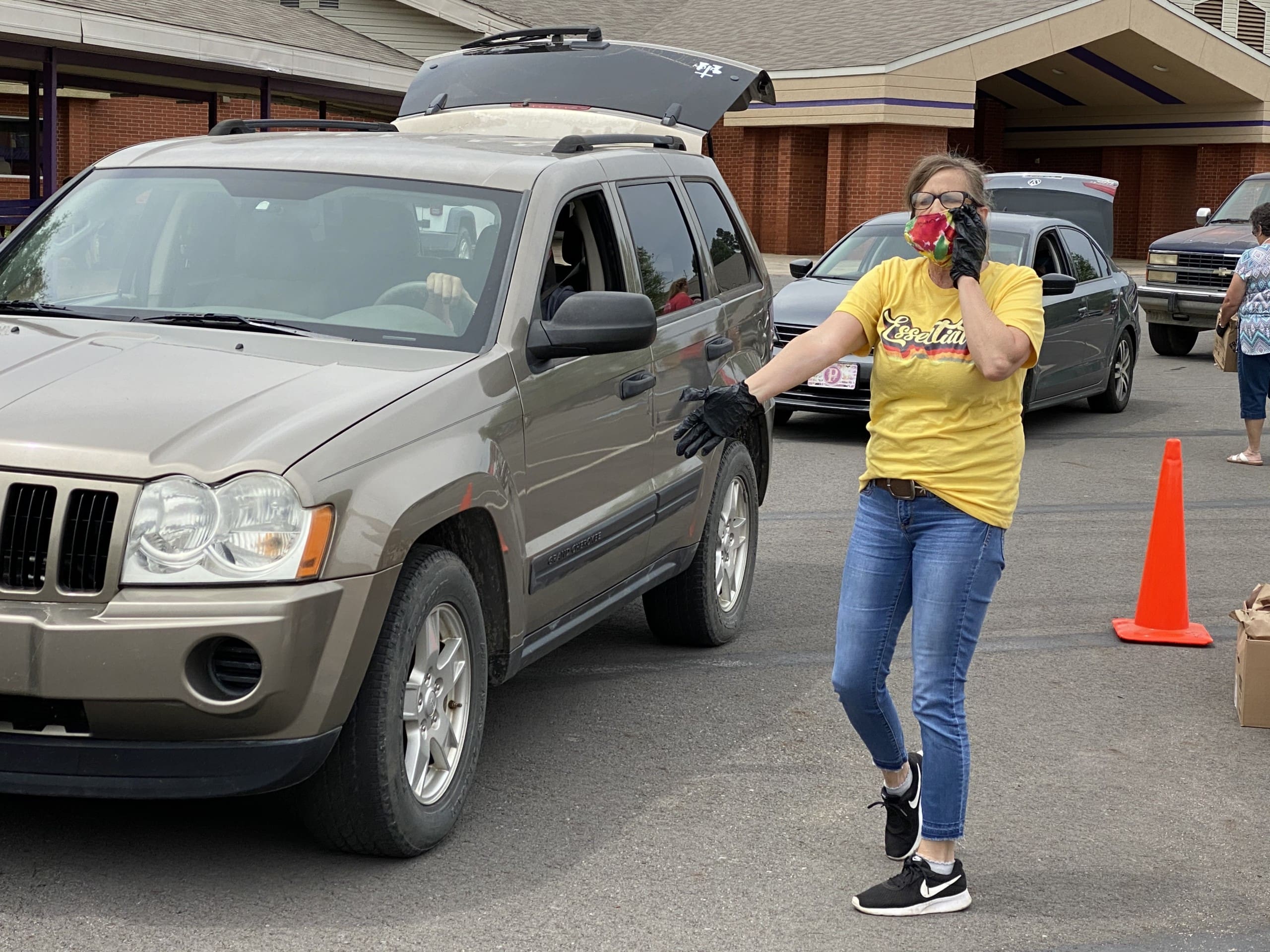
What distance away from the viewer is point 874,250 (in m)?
14.0

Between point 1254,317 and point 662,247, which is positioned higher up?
point 662,247

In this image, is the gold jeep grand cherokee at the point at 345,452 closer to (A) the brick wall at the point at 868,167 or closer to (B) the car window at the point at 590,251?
(B) the car window at the point at 590,251

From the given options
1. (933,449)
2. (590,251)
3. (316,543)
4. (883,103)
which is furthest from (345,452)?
(883,103)

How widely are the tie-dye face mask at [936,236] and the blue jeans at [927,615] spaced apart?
613mm

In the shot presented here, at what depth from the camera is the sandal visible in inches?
485

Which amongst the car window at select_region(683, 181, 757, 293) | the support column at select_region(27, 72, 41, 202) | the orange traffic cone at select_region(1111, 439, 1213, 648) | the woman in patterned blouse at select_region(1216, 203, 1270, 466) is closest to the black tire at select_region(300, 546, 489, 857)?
the car window at select_region(683, 181, 757, 293)

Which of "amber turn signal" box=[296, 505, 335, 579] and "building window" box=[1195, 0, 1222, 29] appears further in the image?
"building window" box=[1195, 0, 1222, 29]

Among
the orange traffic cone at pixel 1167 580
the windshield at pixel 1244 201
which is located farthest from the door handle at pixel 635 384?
the windshield at pixel 1244 201

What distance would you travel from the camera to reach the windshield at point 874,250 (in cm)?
1369

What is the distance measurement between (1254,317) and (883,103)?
21533mm

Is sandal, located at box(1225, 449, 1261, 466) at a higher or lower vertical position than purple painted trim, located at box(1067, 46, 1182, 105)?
lower

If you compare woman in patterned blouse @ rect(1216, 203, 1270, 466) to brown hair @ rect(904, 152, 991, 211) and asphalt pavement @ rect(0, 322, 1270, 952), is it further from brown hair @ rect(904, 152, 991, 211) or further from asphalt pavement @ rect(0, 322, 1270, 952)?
brown hair @ rect(904, 152, 991, 211)

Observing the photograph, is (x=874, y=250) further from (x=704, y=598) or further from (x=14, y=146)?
(x=14, y=146)

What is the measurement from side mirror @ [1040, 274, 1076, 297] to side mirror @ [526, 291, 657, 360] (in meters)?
8.66
